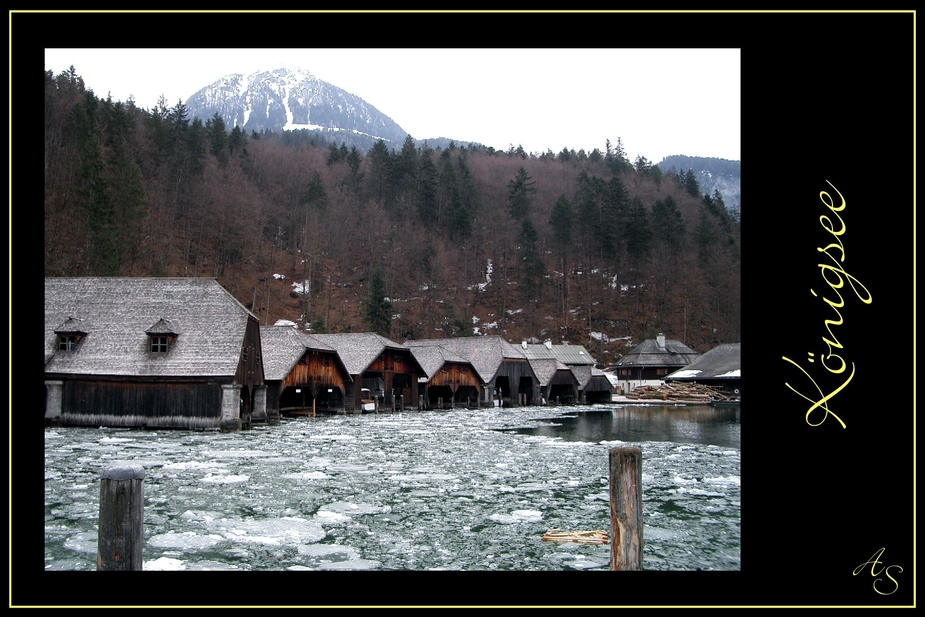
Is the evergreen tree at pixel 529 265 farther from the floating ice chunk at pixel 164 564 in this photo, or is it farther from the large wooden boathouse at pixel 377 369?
the floating ice chunk at pixel 164 564

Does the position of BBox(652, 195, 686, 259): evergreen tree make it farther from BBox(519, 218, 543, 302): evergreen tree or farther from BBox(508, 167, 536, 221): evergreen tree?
BBox(508, 167, 536, 221): evergreen tree

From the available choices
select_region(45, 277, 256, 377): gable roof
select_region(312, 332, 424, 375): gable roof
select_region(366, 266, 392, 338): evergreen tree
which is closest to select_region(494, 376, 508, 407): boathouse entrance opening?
select_region(312, 332, 424, 375): gable roof

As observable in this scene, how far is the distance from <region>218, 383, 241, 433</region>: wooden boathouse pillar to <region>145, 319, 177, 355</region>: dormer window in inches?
160

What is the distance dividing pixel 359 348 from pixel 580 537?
153 feet

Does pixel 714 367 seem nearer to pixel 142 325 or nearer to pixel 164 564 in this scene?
pixel 142 325

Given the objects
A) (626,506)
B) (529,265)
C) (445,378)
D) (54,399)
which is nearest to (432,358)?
(445,378)

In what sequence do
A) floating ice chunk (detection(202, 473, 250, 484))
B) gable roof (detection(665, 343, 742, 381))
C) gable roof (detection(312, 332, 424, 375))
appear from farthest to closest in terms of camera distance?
gable roof (detection(665, 343, 742, 381)) < gable roof (detection(312, 332, 424, 375)) < floating ice chunk (detection(202, 473, 250, 484))

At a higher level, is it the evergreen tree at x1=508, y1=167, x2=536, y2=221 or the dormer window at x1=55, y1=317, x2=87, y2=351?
the evergreen tree at x1=508, y1=167, x2=536, y2=221

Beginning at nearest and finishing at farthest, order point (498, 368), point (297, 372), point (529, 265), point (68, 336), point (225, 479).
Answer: point (225, 479) < point (68, 336) < point (297, 372) < point (498, 368) < point (529, 265)

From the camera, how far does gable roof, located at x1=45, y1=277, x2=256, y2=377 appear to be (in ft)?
117

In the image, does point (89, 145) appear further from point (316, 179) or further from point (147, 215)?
point (316, 179)

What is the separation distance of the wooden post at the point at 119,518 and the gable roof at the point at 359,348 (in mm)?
46899

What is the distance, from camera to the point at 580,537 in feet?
39.4
